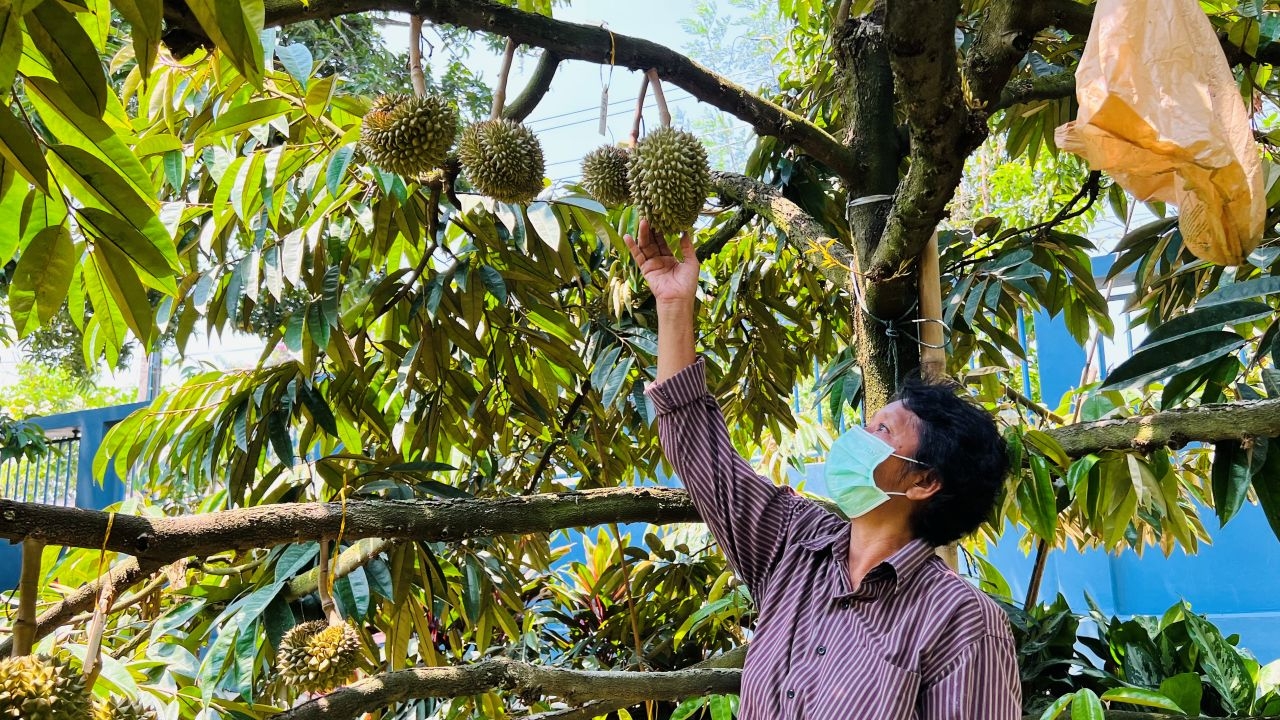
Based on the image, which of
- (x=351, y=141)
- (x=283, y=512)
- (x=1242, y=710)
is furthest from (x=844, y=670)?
(x=1242, y=710)

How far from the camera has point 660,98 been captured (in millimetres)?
1107

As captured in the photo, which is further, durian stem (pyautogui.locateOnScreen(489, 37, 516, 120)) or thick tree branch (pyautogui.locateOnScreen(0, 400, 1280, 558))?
durian stem (pyautogui.locateOnScreen(489, 37, 516, 120))

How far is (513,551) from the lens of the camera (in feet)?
7.88

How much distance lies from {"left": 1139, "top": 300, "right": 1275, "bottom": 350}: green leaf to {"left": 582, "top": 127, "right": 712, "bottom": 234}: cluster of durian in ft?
2.33

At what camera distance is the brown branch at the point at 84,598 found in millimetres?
965

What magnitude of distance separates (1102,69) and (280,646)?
1.19 metres

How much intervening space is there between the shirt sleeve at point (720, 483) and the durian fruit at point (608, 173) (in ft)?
0.84

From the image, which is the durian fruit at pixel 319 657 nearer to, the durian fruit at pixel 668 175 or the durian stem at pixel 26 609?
the durian stem at pixel 26 609

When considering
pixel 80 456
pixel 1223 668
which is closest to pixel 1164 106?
pixel 1223 668

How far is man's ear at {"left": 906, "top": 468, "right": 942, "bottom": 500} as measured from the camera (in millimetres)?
1215

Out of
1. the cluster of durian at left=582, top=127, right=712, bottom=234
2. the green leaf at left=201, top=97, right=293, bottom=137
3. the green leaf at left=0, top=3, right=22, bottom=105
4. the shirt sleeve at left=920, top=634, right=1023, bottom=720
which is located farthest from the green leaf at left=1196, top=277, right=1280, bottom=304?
the green leaf at left=0, top=3, right=22, bottom=105

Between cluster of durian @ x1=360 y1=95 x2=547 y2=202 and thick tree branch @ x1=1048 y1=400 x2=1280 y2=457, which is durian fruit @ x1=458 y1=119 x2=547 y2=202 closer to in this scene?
cluster of durian @ x1=360 y1=95 x2=547 y2=202

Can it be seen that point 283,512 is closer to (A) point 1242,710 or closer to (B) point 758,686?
(B) point 758,686

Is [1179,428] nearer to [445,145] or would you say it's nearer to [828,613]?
[828,613]
